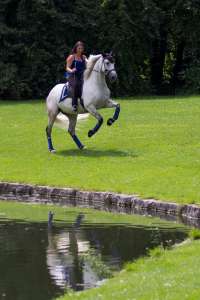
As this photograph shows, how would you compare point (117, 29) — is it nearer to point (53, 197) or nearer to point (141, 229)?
point (53, 197)

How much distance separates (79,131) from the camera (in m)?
32.3

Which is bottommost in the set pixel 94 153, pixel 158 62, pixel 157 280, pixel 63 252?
pixel 94 153

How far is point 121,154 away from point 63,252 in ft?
38.1

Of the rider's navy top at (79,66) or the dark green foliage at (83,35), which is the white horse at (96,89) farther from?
the dark green foliage at (83,35)

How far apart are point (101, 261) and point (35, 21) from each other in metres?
36.4

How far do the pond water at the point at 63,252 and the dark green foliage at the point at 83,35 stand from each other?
3089 cm

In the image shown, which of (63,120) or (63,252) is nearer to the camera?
(63,252)

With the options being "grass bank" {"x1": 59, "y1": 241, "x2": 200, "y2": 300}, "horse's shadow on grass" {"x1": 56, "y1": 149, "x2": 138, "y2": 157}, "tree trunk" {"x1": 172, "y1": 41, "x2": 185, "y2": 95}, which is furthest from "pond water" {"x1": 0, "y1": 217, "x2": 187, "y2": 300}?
"tree trunk" {"x1": 172, "y1": 41, "x2": 185, "y2": 95}

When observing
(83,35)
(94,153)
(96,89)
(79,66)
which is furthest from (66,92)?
(83,35)

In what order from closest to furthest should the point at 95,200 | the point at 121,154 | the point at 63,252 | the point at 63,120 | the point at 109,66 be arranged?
the point at 63,252 < the point at 95,200 < the point at 109,66 < the point at 121,154 < the point at 63,120

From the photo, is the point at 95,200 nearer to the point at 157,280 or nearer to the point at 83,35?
the point at 157,280

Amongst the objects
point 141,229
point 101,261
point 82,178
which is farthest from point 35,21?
point 101,261

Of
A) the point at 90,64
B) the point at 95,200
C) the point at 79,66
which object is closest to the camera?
the point at 95,200

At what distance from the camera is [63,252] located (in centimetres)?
1534
